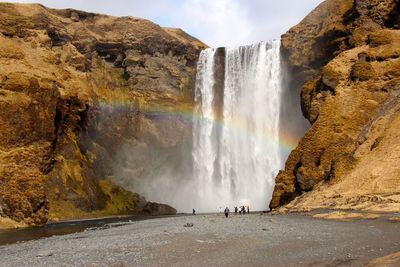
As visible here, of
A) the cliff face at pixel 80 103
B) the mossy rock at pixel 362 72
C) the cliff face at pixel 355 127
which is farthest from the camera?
the cliff face at pixel 80 103

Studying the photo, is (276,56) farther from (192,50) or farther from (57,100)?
(57,100)

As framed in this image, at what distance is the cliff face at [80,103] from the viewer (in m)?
64.4

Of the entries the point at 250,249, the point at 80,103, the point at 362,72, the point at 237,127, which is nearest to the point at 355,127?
the point at 362,72

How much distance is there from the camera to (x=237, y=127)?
88.6 m

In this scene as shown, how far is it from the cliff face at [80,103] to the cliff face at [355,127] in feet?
104

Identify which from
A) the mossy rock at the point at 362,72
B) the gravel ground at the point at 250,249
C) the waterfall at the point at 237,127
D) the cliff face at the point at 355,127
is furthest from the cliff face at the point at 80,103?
the mossy rock at the point at 362,72

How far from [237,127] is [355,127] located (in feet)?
144

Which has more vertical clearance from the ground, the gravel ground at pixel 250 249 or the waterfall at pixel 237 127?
the waterfall at pixel 237 127

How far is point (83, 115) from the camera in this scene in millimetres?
84625

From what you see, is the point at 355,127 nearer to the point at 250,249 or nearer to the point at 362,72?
the point at 362,72

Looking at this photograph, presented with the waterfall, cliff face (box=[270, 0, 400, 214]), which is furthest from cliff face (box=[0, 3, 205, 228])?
cliff face (box=[270, 0, 400, 214])

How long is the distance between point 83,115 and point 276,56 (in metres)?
34.6

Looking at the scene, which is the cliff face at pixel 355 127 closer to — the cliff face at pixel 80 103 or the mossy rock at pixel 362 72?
the mossy rock at pixel 362 72

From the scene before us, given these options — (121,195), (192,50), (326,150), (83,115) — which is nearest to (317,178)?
(326,150)
